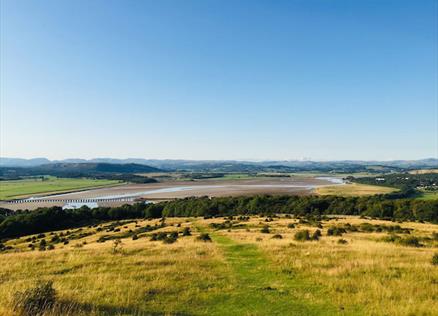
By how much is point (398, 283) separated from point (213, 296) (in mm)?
7330

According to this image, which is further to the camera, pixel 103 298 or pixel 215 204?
pixel 215 204

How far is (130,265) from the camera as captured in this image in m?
18.0

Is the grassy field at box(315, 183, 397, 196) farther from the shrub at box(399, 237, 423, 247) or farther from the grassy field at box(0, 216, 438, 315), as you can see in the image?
the grassy field at box(0, 216, 438, 315)

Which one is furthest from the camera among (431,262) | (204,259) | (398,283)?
(204,259)

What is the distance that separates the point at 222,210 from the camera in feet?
334

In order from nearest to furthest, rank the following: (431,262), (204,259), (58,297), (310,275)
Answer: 1. (58,297)
2. (310,275)
3. (431,262)
4. (204,259)

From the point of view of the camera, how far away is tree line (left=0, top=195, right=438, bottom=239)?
8162 cm

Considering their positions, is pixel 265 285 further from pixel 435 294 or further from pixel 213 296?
pixel 435 294

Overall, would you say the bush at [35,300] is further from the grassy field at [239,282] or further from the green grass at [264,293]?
the green grass at [264,293]

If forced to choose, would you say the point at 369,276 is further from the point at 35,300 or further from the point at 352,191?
the point at 352,191

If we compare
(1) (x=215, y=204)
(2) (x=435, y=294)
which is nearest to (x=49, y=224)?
(1) (x=215, y=204)

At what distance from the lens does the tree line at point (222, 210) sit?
3214 inches

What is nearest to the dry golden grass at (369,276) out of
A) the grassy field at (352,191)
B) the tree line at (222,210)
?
the tree line at (222,210)

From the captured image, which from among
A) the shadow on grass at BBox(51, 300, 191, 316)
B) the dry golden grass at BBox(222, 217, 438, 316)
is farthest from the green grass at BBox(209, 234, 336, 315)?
the shadow on grass at BBox(51, 300, 191, 316)
